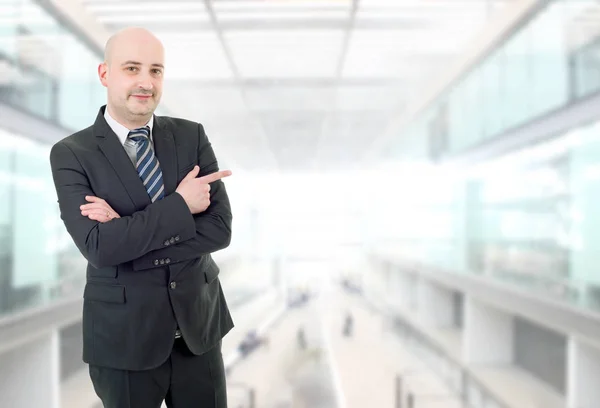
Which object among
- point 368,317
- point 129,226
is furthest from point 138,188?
point 368,317

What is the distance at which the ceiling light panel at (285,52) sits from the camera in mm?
4113

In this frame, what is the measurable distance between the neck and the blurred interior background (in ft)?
4.39

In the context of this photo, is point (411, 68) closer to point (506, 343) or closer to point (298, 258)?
point (506, 343)

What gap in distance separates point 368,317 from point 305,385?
3.95 meters

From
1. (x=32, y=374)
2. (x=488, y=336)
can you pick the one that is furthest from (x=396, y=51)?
(x=32, y=374)

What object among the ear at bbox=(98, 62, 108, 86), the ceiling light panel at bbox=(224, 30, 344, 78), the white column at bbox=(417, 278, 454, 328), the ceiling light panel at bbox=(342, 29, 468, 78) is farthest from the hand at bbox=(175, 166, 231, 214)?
the white column at bbox=(417, 278, 454, 328)

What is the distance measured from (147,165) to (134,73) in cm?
20

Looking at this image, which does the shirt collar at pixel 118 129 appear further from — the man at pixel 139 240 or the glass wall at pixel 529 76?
the glass wall at pixel 529 76

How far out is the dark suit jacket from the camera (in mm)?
1217

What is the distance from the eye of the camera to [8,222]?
2529mm

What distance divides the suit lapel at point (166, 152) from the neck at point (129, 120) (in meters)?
0.04

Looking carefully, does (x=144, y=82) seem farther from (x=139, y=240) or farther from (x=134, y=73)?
(x=139, y=240)

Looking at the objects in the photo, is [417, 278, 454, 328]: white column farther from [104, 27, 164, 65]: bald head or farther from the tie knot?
[104, 27, 164, 65]: bald head

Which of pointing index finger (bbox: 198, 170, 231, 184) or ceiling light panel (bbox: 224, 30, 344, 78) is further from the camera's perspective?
ceiling light panel (bbox: 224, 30, 344, 78)
